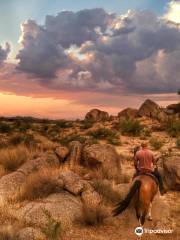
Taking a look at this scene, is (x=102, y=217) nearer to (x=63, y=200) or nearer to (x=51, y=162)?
(x=63, y=200)

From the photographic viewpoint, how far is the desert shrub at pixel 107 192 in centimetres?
1370

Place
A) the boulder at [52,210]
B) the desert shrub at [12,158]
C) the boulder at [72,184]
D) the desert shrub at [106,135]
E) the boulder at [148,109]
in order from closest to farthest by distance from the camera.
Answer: the boulder at [52,210] < the boulder at [72,184] < the desert shrub at [12,158] < the desert shrub at [106,135] < the boulder at [148,109]

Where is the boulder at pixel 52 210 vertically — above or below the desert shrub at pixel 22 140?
below

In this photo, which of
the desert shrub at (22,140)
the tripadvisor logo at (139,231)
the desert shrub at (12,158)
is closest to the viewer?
the tripadvisor logo at (139,231)

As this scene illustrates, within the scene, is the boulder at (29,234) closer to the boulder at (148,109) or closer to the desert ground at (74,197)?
the desert ground at (74,197)

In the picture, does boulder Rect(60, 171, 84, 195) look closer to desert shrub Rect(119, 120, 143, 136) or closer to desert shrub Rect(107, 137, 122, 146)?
desert shrub Rect(107, 137, 122, 146)

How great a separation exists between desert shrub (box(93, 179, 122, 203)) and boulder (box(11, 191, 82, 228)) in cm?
85

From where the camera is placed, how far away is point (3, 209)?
13078mm

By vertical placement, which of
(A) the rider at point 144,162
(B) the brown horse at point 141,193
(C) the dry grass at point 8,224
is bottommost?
(C) the dry grass at point 8,224

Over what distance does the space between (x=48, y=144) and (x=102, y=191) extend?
10.1m

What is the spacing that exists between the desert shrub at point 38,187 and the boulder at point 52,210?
584 mm

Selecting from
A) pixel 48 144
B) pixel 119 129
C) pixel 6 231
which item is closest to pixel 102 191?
pixel 6 231

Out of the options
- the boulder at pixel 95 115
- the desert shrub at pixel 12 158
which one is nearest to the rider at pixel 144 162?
the desert shrub at pixel 12 158

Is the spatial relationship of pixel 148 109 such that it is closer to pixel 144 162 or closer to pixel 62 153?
pixel 62 153
